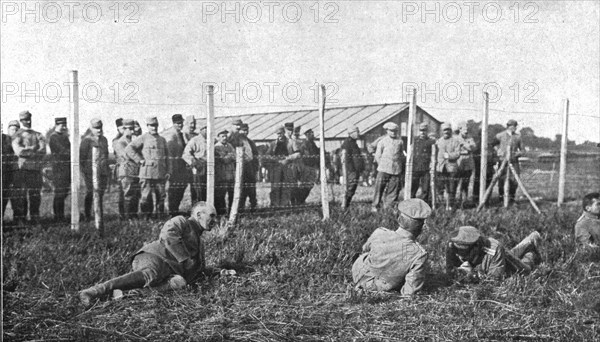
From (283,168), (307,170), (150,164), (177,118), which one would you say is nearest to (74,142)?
(150,164)

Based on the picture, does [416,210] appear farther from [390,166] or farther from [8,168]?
[8,168]

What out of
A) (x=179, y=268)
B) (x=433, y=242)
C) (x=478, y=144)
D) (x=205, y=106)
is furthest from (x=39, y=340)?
(x=478, y=144)

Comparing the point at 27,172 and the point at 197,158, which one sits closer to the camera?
the point at 27,172

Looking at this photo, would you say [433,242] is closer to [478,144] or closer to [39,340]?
[39,340]

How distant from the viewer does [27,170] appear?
8109 mm

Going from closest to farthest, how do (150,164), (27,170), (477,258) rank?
(477,258)
(27,170)
(150,164)

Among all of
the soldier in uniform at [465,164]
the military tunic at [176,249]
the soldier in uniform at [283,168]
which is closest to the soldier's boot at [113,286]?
the military tunic at [176,249]

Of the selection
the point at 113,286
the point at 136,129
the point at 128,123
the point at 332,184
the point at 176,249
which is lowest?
the point at 113,286

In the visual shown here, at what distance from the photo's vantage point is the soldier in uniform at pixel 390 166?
9953mm

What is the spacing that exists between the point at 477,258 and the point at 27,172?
6694 millimetres

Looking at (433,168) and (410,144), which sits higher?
(410,144)

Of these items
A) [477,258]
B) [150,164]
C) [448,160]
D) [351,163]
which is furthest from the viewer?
[448,160]

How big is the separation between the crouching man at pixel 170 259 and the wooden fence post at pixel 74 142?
221cm

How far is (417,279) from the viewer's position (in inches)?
195
